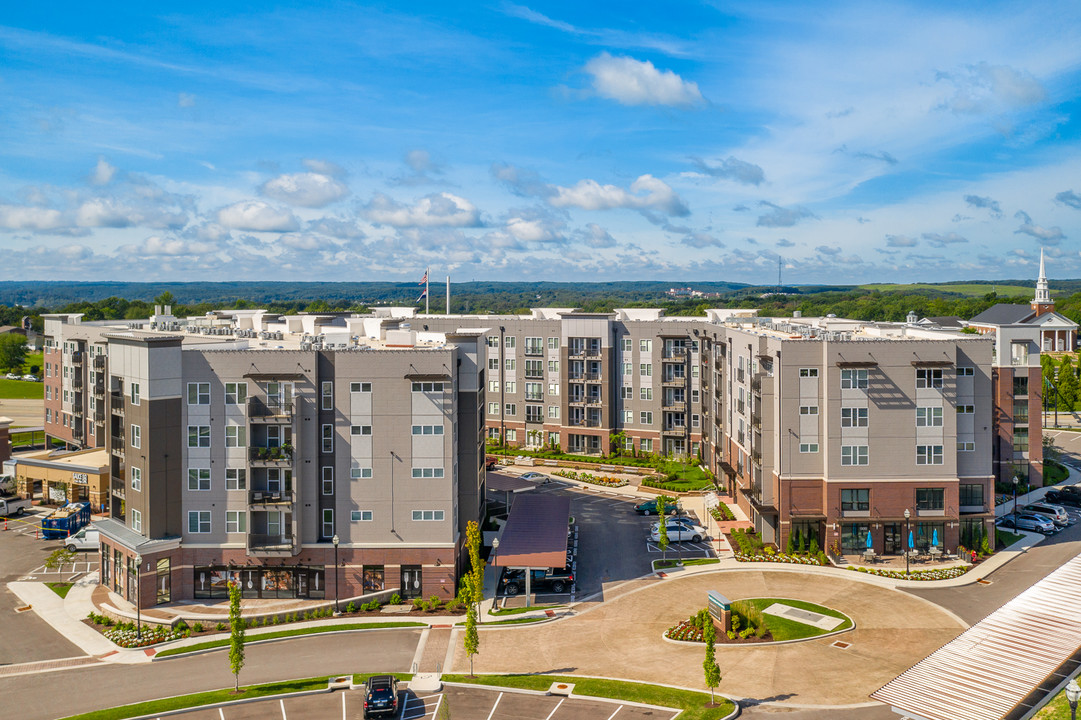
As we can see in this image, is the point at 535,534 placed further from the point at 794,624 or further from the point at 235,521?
the point at 235,521

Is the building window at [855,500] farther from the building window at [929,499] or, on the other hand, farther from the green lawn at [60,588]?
the green lawn at [60,588]

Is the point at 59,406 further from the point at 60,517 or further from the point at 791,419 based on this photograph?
the point at 791,419

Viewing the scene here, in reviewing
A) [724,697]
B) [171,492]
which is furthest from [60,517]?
[724,697]

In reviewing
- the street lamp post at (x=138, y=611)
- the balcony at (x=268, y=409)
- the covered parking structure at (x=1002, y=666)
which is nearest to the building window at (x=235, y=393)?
the balcony at (x=268, y=409)

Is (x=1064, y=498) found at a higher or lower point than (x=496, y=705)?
higher

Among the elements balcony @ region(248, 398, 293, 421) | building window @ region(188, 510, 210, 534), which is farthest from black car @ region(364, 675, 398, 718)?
building window @ region(188, 510, 210, 534)

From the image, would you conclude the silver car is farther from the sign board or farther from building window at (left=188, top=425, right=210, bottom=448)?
building window at (left=188, top=425, right=210, bottom=448)

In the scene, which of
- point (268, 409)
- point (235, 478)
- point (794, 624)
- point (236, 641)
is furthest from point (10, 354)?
point (794, 624)
